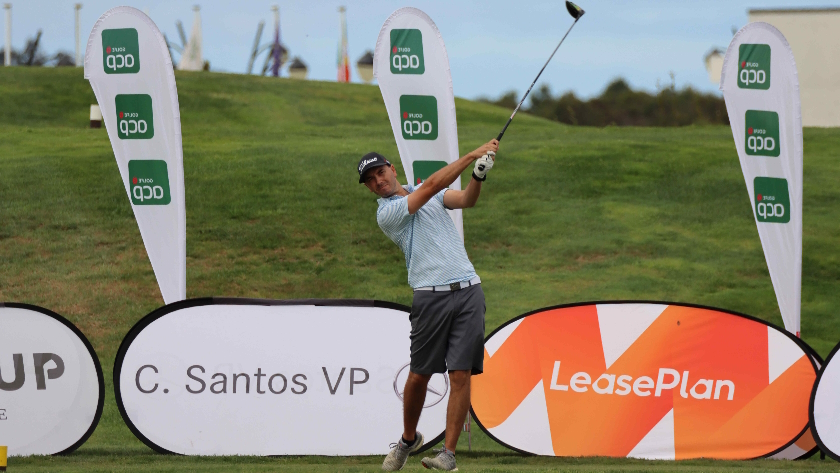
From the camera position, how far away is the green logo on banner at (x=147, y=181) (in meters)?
7.47

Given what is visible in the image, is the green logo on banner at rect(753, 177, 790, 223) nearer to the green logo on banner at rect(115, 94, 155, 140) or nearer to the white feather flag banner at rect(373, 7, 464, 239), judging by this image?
the white feather flag banner at rect(373, 7, 464, 239)

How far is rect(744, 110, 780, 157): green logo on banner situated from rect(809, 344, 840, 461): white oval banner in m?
3.26

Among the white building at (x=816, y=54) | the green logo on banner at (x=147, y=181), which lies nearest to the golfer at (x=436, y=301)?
the green logo on banner at (x=147, y=181)

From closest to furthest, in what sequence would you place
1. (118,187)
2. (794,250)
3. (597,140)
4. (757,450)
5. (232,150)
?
1. (757,450)
2. (794,250)
3. (118,187)
4. (232,150)
5. (597,140)

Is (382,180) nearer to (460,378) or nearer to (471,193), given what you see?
(471,193)

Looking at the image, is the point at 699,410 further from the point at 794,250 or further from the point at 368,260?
the point at 368,260

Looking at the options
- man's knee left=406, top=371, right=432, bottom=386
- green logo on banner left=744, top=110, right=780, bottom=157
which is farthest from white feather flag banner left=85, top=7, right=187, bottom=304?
green logo on banner left=744, top=110, right=780, bottom=157

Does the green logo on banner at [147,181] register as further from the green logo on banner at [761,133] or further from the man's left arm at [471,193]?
the green logo on banner at [761,133]

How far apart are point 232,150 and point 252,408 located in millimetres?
11938

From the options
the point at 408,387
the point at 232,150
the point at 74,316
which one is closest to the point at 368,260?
the point at 74,316

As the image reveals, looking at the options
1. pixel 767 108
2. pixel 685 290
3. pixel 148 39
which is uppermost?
pixel 148 39

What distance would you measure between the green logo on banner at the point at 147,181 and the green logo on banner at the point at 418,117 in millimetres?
2119

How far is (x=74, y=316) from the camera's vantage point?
11055 millimetres

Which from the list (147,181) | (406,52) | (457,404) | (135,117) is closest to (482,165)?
(457,404)
